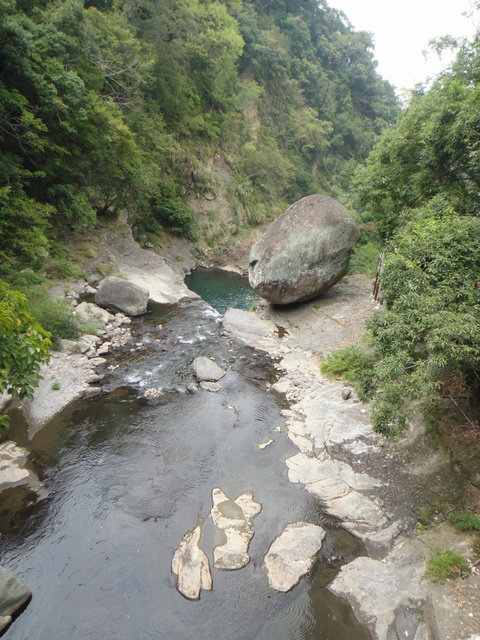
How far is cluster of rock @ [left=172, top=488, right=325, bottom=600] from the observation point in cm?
679

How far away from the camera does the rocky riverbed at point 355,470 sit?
20.0 ft

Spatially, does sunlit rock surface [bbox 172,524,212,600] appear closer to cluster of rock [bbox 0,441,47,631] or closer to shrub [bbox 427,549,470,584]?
cluster of rock [bbox 0,441,47,631]

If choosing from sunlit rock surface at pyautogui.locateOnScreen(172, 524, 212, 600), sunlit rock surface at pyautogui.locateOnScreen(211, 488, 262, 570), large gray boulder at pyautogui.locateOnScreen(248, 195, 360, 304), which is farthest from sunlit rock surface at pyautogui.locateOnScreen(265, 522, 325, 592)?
large gray boulder at pyautogui.locateOnScreen(248, 195, 360, 304)

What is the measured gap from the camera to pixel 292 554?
288 inches

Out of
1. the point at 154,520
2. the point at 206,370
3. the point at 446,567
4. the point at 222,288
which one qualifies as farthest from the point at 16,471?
the point at 222,288

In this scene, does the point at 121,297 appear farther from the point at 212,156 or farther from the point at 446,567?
the point at 212,156

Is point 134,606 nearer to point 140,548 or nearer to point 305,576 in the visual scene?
point 140,548

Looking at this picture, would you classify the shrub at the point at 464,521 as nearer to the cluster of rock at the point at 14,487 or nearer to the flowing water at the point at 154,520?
the flowing water at the point at 154,520

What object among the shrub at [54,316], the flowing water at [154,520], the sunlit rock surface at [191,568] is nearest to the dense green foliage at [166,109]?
the shrub at [54,316]

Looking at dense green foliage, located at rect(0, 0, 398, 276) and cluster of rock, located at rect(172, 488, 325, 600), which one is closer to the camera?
cluster of rock, located at rect(172, 488, 325, 600)

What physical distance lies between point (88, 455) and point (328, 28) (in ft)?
249

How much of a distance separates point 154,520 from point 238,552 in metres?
1.94

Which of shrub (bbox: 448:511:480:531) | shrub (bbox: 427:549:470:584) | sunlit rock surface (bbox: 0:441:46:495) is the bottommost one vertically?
sunlit rock surface (bbox: 0:441:46:495)

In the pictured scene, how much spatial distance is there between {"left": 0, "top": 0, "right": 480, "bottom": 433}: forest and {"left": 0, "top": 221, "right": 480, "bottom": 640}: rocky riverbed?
3.84 feet
